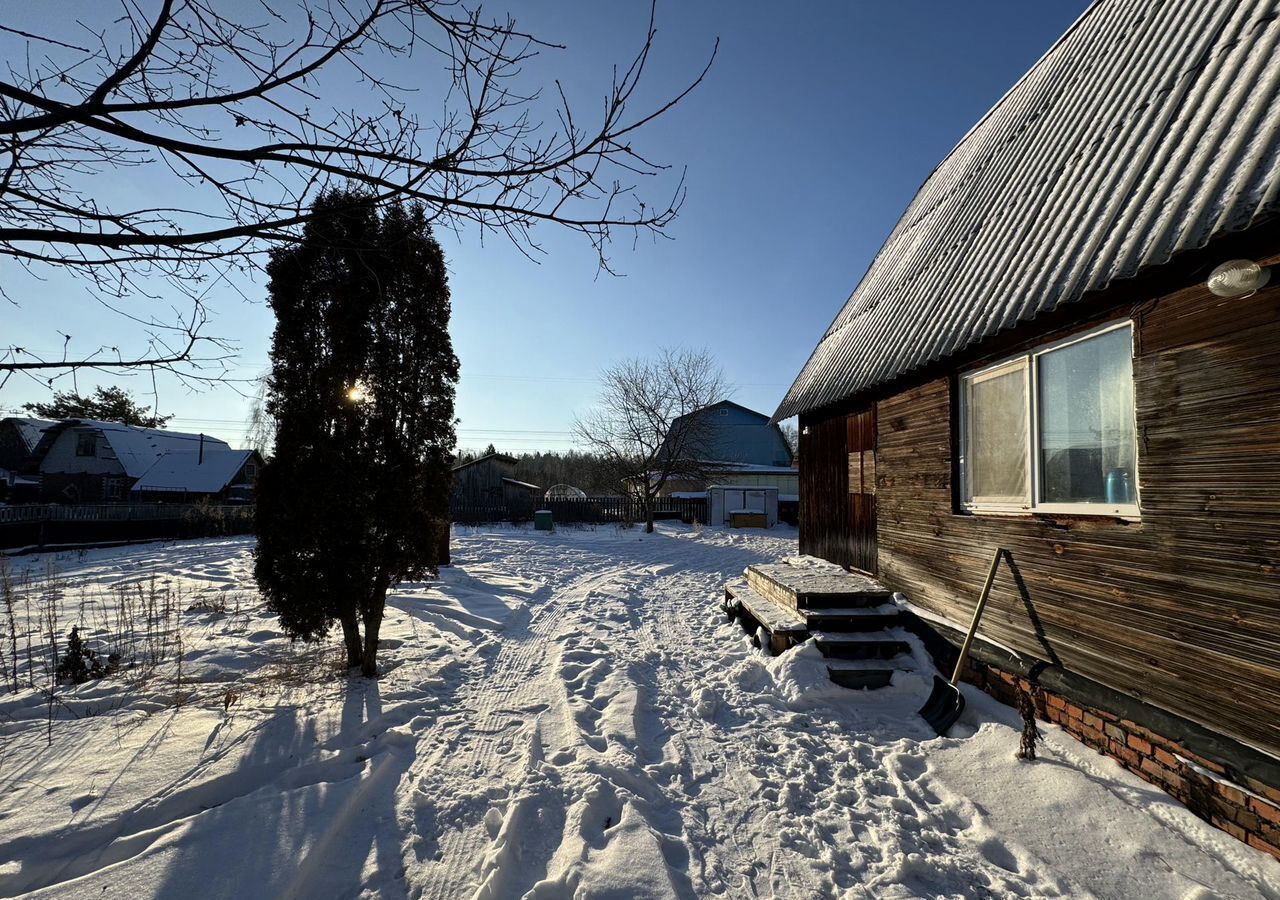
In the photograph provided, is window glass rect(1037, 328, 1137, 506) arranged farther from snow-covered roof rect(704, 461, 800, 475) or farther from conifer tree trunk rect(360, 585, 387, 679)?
snow-covered roof rect(704, 461, 800, 475)

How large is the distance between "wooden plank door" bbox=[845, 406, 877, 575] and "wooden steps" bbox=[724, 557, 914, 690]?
0.62 m

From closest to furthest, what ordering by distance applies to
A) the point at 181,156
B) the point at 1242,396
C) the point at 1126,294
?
the point at 181,156 → the point at 1242,396 → the point at 1126,294

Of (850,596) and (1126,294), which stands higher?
(1126,294)

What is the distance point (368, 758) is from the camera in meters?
3.37

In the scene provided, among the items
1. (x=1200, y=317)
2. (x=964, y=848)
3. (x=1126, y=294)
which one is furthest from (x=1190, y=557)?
(x=964, y=848)

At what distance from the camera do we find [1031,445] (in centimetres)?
402

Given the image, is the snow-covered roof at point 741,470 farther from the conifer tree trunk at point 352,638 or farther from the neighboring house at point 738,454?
the conifer tree trunk at point 352,638

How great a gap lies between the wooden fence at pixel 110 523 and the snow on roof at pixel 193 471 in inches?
369

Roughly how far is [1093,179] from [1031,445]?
2009 millimetres

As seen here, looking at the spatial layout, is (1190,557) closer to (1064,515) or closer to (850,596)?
(1064,515)

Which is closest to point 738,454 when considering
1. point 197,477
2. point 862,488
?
point 862,488

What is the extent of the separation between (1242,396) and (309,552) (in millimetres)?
6515

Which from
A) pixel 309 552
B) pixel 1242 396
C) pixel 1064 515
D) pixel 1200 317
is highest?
pixel 1200 317

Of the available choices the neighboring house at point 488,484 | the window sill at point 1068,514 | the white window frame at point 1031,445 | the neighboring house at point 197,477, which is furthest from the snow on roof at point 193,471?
the window sill at point 1068,514
